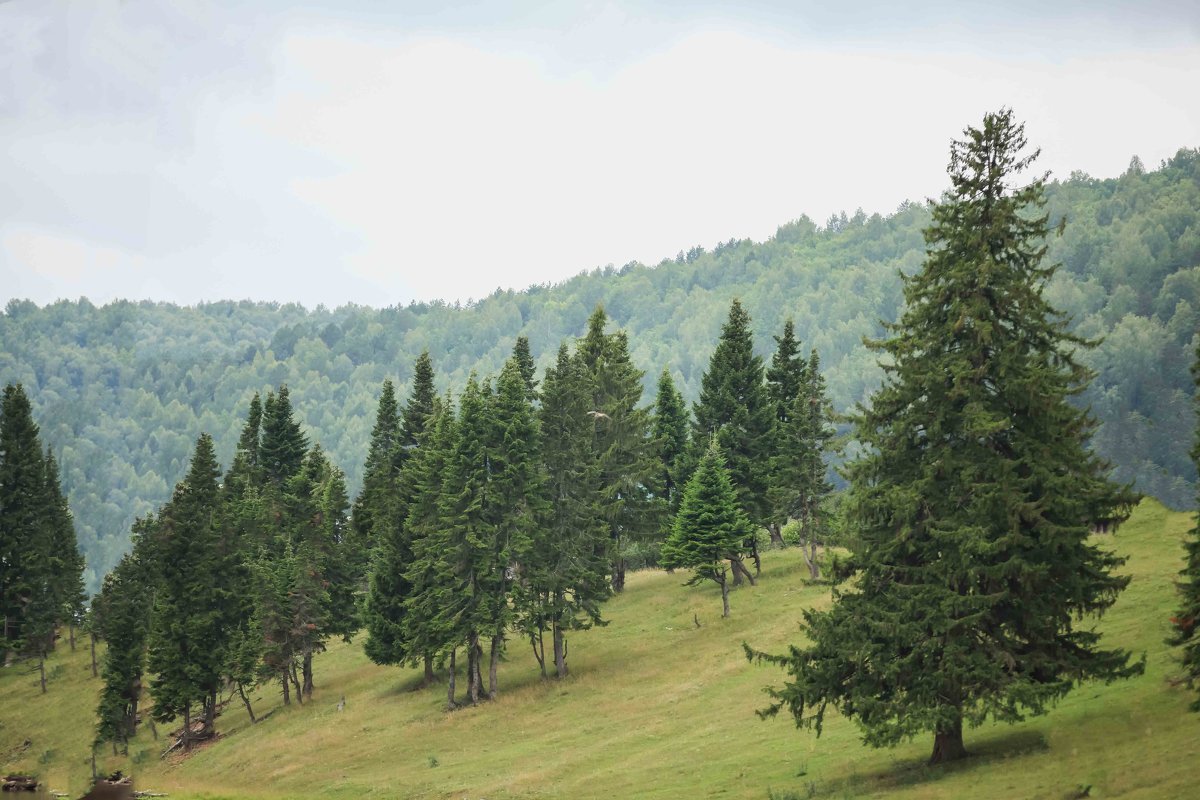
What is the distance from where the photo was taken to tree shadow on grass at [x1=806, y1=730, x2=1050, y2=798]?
28.7 meters

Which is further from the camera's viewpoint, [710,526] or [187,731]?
[187,731]

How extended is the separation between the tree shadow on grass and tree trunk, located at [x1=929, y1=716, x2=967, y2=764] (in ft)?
0.89

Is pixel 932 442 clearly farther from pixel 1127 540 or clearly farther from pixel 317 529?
pixel 317 529

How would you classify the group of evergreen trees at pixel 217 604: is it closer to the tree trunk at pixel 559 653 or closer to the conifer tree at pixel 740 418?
the tree trunk at pixel 559 653

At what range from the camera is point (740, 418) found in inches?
2968

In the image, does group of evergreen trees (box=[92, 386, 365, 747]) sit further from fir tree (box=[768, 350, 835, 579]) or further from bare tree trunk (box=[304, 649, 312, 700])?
fir tree (box=[768, 350, 835, 579])

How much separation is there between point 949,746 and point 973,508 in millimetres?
6714

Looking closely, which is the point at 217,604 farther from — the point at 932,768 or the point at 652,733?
the point at 932,768

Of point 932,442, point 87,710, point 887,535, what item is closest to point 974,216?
point 932,442

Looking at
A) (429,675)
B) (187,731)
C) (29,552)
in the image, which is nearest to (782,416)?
(429,675)

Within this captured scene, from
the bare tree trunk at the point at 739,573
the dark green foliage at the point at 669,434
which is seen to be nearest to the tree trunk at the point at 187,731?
the dark green foliage at the point at 669,434

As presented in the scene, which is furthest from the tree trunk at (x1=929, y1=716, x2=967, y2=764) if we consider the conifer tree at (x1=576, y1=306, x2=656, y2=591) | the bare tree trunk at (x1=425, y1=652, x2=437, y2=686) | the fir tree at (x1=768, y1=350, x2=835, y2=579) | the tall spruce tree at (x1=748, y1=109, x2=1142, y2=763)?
the conifer tree at (x1=576, y1=306, x2=656, y2=591)

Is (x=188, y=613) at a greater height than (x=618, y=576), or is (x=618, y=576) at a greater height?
(x=188, y=613)

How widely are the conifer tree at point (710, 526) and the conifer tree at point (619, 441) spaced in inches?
289
